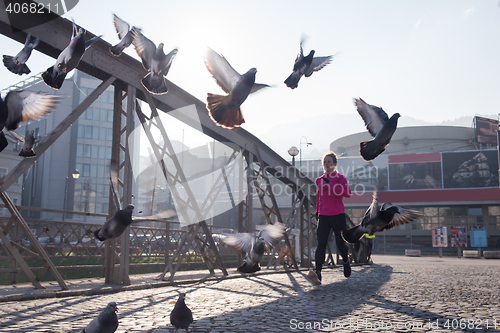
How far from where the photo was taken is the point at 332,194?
658 centimetres

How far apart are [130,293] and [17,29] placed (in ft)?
14.1

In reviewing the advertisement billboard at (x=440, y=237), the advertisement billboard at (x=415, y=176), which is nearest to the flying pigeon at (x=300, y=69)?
the advertisement billboard at (x=440, y=237)

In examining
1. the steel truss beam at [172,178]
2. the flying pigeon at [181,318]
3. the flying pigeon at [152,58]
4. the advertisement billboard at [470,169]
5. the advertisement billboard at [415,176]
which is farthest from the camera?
the advertisement billboard at [415,176]

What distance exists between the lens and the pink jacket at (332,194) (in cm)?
636

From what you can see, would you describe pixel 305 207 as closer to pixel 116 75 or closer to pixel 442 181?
pixel 116 75

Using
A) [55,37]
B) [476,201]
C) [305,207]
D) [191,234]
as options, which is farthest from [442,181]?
[55,37]

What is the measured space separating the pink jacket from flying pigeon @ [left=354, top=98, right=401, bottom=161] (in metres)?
1.86

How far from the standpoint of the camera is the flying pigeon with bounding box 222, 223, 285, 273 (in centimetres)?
499

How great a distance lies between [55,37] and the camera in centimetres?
620

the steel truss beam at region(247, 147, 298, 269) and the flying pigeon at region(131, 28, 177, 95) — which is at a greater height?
the flying pigeon at region(131, 28, 177, 95)

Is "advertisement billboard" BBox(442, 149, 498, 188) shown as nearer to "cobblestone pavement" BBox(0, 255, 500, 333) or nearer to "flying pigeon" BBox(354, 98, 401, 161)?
"cobblestone pavement" BBox(0, 255, 500, 333)

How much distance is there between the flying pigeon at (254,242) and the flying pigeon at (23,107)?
8.80 feet

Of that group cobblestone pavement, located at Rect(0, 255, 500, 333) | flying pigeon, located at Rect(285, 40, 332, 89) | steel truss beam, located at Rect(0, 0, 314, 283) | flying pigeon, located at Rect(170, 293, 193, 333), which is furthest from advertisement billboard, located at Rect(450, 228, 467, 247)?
flying pigeon, located at Rect(170, 293, 193, 333)

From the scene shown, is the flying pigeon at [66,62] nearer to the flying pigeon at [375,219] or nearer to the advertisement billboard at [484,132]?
the flying pigeon at [375,219]
